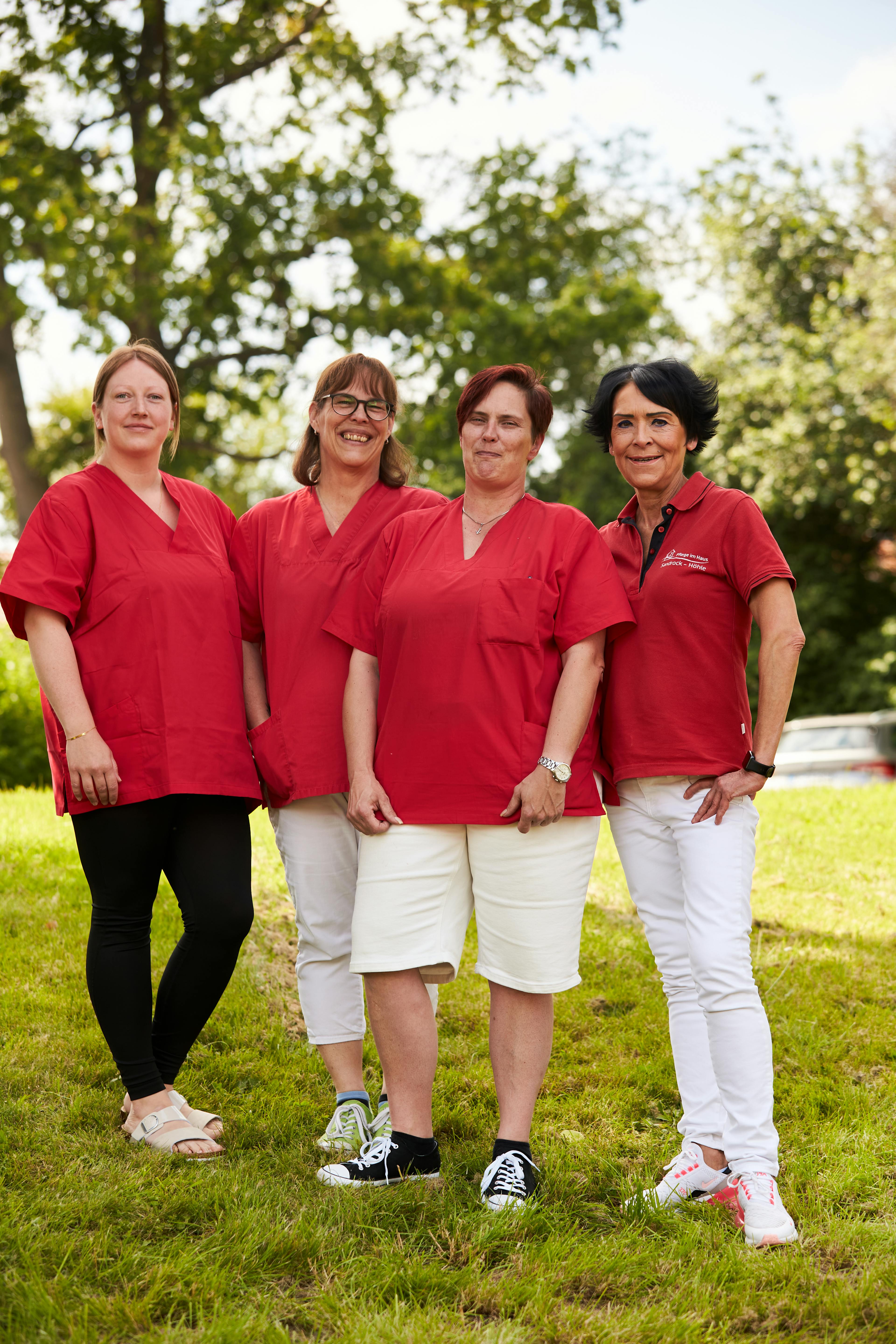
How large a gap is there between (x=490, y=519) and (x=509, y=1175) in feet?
5.98

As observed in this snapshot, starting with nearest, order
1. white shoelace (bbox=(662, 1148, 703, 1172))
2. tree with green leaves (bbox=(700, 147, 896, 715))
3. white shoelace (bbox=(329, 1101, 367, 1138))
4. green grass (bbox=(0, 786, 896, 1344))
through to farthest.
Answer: green grass (bbox=(0, 786, 896, 1344)) → white shoelace (bbox=(662, 1148, 703, 1172)) → white shoelace (bbox=(329, 1101, 367, 1138)) → tree with green leaves (bbox=(700, 147, 896, 715))

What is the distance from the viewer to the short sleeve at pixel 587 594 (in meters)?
3.07

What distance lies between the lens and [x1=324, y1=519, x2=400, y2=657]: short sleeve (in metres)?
3.30

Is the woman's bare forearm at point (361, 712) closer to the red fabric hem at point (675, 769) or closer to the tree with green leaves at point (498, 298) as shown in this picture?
the red fabric hem at point (675, 769)

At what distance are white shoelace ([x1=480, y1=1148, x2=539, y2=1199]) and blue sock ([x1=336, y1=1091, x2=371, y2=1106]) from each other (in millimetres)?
566

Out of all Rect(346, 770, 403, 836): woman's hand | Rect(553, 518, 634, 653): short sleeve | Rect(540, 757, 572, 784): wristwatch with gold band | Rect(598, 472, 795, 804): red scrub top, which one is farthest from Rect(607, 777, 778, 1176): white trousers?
Rect(346, 770, 403, 836): woman's hand

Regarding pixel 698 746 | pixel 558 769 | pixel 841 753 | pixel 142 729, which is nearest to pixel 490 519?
pixel 558 769

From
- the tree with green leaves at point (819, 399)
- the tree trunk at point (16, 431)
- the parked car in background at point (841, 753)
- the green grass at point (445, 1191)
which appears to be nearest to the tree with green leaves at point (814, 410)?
the tree with green leaves at point (819, 399)

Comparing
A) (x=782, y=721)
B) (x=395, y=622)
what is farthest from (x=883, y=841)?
(x=395, y=622)

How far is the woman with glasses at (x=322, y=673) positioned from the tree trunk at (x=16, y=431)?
14.2 m

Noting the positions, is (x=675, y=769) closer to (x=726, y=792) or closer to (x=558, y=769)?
(x=726, y=792)

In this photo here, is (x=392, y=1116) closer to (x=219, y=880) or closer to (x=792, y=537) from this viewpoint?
(x=219, y=880)

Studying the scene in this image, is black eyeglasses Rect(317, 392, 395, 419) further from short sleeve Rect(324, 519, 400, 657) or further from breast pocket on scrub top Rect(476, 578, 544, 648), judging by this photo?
breast pocket on scrub top Rect(476, 578, 544, 648)

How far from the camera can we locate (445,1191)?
306 cm
